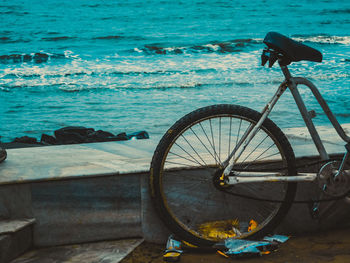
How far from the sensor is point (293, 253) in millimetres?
2768

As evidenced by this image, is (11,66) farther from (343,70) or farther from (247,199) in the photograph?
(247,199)

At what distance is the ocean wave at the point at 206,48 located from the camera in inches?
847

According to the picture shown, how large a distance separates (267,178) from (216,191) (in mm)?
352

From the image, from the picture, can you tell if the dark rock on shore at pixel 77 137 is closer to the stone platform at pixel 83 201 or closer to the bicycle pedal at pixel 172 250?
the stone platform at pixel 83 201

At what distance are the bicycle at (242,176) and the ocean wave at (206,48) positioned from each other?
61.4 feet

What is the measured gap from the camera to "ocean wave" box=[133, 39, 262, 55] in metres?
21.5

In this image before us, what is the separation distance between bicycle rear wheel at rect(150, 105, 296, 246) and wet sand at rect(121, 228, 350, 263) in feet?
0.40

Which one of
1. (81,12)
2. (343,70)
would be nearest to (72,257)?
(343,70)

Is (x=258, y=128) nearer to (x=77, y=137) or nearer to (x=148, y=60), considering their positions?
(x=77, y=137)

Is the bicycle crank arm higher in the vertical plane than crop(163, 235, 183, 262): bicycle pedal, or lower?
higher

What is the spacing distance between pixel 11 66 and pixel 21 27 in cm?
584

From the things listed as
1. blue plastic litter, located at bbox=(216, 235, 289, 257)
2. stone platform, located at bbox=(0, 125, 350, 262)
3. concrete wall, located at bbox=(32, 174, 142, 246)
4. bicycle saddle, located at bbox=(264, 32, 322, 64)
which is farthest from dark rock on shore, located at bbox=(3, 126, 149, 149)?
bicycle saddle, located at bbox=(264, 32, 322, 64)

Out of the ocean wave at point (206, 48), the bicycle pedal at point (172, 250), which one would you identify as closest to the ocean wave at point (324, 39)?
the ocean wave at point (206, 48)

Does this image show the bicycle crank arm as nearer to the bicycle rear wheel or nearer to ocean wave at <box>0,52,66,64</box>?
the bicycle rear wheel
